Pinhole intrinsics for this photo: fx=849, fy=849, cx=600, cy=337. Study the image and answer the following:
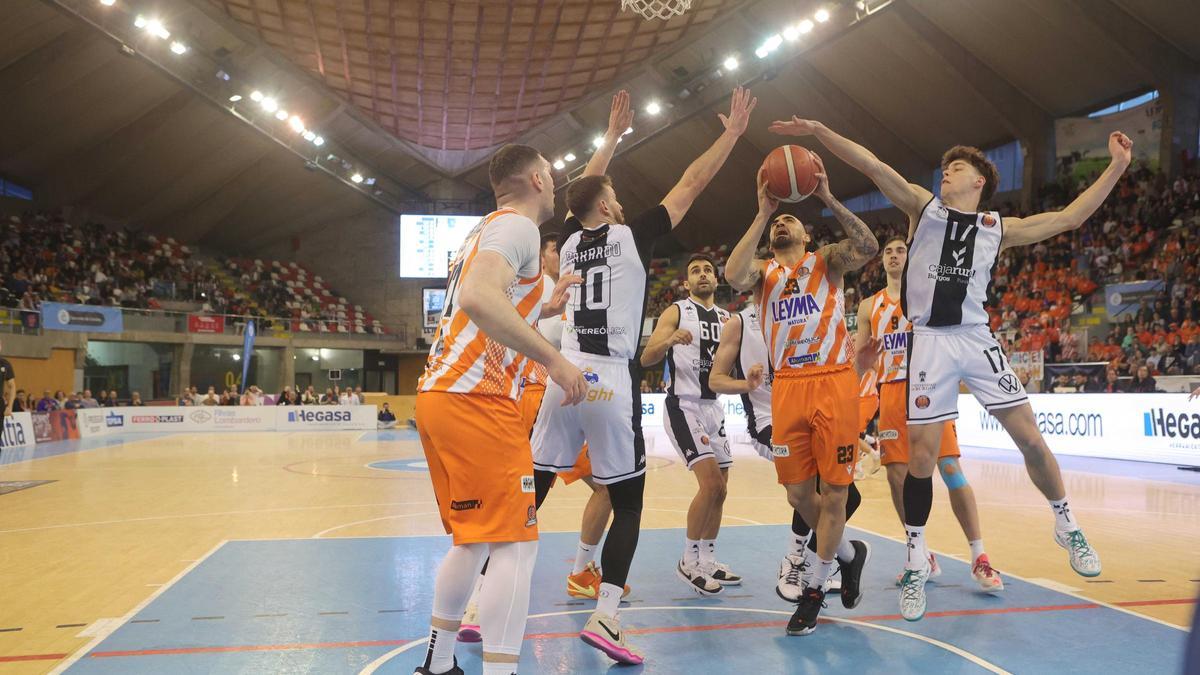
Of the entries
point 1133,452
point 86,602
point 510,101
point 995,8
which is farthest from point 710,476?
point 510,101

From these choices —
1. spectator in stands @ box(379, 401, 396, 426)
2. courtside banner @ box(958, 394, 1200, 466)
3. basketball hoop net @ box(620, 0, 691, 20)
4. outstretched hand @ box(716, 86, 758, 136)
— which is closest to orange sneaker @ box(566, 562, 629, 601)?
outstretched hand @ box(716, 86, 758, 136)

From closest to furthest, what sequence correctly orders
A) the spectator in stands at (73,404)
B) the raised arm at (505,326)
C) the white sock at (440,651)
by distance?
the raised arm at (505,326) → the white sock at (440,651) → the spectator in stands at (73,404)

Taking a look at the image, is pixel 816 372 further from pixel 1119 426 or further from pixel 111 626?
A: pixel 1119 426

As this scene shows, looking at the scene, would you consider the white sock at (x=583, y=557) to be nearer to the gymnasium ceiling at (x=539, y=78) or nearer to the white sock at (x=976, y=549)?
the white sock at (x=976, y=549)

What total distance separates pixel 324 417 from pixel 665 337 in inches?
928

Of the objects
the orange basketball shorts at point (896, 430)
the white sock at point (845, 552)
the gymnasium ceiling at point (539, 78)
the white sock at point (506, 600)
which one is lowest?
the white sock at point (845, 552)

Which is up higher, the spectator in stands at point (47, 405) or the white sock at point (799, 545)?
the spectator in stands at point (47, 405)

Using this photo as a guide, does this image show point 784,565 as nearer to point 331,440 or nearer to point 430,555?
point 430,555

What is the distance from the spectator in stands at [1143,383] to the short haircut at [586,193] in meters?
13.4

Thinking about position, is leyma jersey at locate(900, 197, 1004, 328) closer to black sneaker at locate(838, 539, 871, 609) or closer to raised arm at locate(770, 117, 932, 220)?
raised arm at locate(770, 117, 932, 220)

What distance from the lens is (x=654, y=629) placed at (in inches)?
177

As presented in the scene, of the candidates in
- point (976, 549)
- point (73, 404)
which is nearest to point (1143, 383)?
point (976, 549)

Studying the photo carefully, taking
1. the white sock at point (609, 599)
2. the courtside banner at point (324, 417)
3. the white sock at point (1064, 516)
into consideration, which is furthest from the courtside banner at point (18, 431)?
the white sock at point (1064, 516)

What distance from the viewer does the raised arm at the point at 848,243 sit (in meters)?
4.79
